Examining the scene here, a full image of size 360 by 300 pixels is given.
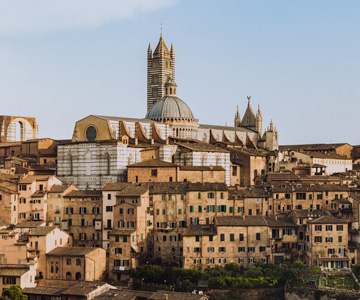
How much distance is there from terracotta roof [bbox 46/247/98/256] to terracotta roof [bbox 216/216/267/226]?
9.55 metres

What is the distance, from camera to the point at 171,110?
7775cm

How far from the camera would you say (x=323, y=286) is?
155 feet

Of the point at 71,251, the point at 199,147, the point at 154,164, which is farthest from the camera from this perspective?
the point at 199,147

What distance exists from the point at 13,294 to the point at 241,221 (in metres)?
16.9

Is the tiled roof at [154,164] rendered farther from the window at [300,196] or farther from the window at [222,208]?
the window at [300,196]

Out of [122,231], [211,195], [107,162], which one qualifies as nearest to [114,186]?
[122,231]

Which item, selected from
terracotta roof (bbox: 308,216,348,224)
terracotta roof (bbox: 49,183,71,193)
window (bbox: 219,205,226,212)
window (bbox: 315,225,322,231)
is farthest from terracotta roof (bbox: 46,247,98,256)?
terracotta roof (bbox: 308,216,348,224)

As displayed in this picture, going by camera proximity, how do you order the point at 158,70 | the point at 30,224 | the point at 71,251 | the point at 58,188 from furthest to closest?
the point at 158,70, the point at 58,188, the point at 30,224, the point at 71,251

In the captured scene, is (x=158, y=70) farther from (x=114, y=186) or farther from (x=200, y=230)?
(x=200, y=230)

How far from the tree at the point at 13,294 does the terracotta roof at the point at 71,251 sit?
4.52 meters

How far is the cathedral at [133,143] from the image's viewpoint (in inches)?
2544

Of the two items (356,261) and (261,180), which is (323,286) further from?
(261,180)

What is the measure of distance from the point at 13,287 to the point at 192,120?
36.3m

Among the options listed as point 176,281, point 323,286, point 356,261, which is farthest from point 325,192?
point 176,281
